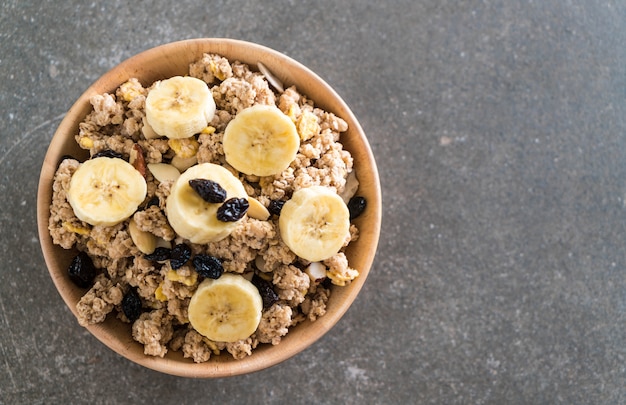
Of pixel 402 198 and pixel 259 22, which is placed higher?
pixel 259 22

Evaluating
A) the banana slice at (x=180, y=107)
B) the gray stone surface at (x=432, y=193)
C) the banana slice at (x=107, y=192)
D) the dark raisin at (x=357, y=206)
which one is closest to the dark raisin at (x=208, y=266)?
the banana slice at (x=107, y=192)

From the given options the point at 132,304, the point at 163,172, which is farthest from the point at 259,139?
the point at 132,304

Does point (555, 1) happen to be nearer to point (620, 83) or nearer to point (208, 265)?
point (620, 83)

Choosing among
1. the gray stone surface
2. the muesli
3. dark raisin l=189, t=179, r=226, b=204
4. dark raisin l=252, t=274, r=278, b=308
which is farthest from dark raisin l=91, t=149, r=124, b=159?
the gray stone surface

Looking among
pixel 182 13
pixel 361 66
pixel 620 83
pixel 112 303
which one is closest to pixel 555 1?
pixel 620 83

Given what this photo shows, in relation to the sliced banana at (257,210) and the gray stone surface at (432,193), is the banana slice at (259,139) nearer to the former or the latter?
the sliced banana at (257,210)

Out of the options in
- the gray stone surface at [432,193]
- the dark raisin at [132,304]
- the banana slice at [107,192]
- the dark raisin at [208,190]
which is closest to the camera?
the dark raisin at [208,190]
